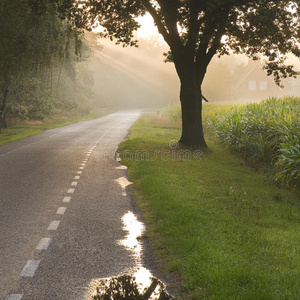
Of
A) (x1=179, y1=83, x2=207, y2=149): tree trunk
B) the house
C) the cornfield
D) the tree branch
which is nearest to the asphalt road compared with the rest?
the cornfield

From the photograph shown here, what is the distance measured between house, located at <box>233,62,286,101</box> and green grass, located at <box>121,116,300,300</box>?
66765 millimetres

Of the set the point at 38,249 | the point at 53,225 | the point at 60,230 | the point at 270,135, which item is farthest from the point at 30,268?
the point at 270,135

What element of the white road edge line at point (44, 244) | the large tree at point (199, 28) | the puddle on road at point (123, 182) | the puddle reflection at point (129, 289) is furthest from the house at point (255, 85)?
the puddle reflection at point (129, 289)

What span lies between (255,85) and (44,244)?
76.3 m

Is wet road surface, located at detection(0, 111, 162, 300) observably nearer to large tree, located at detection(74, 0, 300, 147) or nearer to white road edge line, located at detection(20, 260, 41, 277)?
white road edge line, located at detection(20, 260, 41, 277)

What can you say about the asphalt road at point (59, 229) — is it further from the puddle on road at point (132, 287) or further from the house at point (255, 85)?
the house at point (255, 85)

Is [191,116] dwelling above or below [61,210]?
above

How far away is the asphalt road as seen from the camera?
18.1ft

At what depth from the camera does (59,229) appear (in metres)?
Result: 7.92

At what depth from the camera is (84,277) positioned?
566 centimetres

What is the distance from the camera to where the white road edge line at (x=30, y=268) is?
5.70 m

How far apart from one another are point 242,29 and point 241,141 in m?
5.84

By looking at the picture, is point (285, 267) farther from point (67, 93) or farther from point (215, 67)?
point (215, 67)

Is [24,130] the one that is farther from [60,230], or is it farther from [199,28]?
[60,230]
